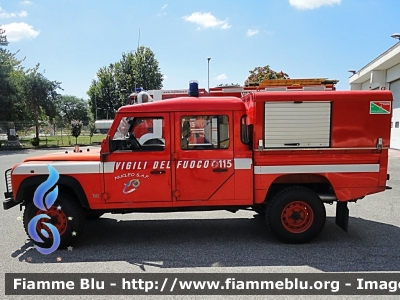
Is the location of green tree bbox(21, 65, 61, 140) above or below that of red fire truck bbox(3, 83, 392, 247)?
above

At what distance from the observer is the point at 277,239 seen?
4648mm

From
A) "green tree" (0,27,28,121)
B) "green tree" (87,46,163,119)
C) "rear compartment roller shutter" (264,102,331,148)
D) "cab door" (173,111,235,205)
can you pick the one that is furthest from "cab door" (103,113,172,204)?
"green tree" (87,46,163,119)

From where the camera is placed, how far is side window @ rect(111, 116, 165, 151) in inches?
174

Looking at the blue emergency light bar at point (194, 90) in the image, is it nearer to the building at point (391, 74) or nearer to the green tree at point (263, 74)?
the building at point (391, 74)

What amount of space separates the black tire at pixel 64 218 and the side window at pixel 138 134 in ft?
3.58

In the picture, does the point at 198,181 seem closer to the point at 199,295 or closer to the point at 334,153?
the point at 199,295

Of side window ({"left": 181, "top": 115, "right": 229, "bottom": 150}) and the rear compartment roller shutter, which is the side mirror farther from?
the rear compartment roller shutter

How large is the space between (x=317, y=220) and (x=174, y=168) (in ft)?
7.67

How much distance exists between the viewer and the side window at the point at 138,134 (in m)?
4.42

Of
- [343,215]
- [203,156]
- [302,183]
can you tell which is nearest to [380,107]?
[302,183]

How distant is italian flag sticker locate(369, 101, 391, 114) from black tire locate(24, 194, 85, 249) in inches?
184

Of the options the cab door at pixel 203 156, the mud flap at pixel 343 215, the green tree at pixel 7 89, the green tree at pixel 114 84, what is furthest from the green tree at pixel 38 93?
the mud flap at pixel 343 215

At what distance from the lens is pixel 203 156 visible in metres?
4.42

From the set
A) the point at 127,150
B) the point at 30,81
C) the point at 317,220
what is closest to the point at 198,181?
the point at 127,150
